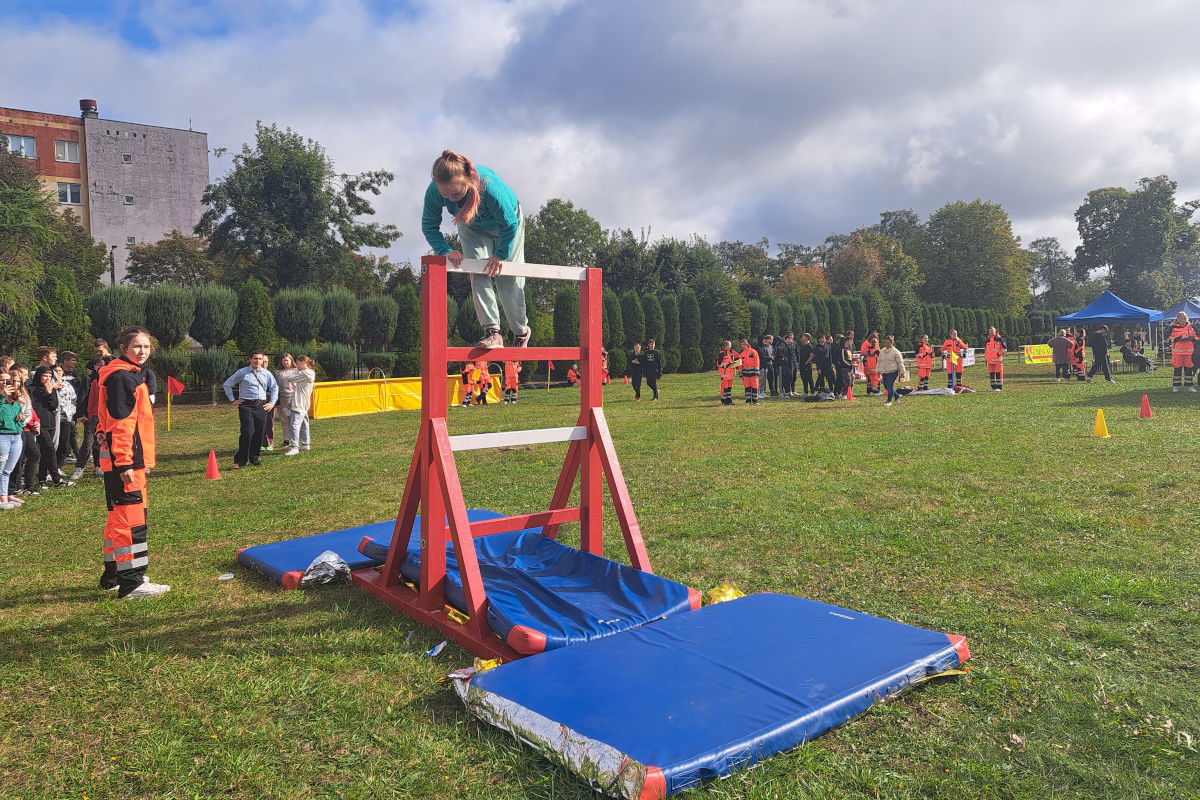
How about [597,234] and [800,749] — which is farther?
[597,234]

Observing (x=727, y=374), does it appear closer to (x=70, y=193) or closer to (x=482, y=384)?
(x=482, y=384)

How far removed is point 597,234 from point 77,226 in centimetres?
3457

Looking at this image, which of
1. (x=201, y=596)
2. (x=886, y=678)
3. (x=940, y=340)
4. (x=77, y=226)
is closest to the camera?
(x=886, y=678)

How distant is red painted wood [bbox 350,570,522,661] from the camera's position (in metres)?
3.77

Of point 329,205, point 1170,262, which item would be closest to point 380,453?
point 329,205

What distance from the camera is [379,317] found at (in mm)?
26844

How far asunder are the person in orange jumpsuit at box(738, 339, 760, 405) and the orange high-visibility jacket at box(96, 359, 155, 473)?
609 inches

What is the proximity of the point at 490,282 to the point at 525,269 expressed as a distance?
0.87 feet

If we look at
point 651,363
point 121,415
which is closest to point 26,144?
point 651,363

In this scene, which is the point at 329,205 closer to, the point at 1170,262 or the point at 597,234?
the point at 597,234

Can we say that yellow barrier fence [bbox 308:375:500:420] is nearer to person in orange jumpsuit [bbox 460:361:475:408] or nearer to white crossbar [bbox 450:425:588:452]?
person in orange jumpsuit [bbox 460:361:475:408]

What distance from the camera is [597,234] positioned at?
5925 cm

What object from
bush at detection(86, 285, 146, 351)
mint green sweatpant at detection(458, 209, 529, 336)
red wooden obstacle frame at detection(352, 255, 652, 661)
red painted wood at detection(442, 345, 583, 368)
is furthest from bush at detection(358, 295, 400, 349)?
red painted wood at detection(442, 345, 583, 368)

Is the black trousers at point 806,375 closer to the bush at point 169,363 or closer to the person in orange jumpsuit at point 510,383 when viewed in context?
the person in orange jumpsuit at point 510,383
